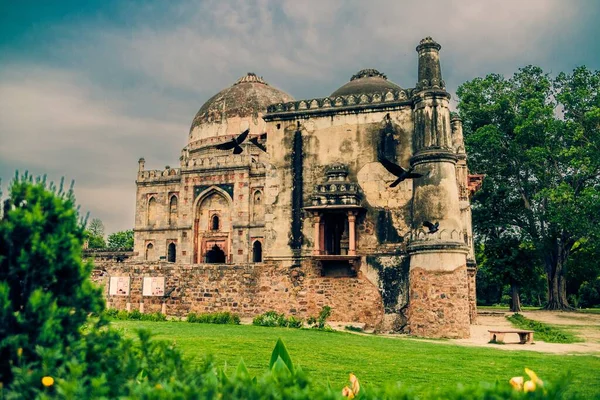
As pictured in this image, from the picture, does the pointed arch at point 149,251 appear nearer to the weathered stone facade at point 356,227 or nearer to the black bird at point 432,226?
the weathered stone facade at point 356,227

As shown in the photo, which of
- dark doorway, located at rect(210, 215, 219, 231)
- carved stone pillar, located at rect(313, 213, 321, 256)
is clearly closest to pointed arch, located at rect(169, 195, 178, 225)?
dark doorway, located at rect(210, 215, 219, 231)

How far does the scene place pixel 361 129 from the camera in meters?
18.3

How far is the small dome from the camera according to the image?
21406 mm

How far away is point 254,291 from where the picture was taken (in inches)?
724

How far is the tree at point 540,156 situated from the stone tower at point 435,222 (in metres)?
13.4

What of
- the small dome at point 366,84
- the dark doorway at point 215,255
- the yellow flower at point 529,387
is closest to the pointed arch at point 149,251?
the dark doorway at point 215,255

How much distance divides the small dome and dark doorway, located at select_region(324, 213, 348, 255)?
17.6ft

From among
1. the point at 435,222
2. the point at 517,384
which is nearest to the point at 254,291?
the point at 435,222

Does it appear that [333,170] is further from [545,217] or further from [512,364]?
[545,217]

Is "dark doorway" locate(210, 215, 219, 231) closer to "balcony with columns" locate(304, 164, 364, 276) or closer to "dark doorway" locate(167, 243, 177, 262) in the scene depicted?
"dark doorway" locate(167, 243, 177, 262)

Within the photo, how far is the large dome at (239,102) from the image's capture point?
34531mm

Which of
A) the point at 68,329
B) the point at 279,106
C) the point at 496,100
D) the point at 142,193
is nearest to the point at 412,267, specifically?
the point at 279,106

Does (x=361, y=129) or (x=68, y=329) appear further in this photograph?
(x=361, y=129)

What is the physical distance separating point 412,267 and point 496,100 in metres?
18.9
